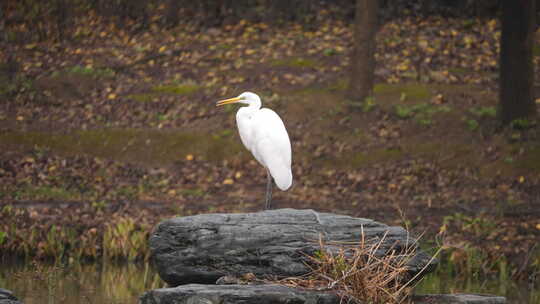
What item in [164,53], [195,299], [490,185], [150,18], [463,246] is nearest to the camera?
[195,299]

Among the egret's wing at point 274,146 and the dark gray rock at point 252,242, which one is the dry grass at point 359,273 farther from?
the egret's wing at point 274,146

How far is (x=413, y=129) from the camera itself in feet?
46.8

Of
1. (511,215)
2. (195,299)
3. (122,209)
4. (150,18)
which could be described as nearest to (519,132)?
(511,215)

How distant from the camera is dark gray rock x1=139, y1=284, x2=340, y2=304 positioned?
20.6ft

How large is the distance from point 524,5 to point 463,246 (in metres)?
4.71

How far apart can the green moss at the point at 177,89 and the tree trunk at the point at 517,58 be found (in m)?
6.28

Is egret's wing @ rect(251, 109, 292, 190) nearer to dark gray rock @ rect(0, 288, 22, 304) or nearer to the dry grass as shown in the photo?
the dry grass

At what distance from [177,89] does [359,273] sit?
10.9 metres

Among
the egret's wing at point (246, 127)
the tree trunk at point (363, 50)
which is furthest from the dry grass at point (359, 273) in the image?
the tree trunk at point (363, 50)

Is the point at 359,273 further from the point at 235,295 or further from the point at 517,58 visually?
the point at 517,58

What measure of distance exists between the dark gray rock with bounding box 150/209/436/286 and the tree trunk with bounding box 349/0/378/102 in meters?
7.83

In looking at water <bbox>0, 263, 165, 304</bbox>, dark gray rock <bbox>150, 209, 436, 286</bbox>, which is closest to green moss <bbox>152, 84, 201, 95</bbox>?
water <bbox>0, 263, 165, 304</bbox>

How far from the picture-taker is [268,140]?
350 inches

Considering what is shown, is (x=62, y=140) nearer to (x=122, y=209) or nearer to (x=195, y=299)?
(x=122, y=209)
